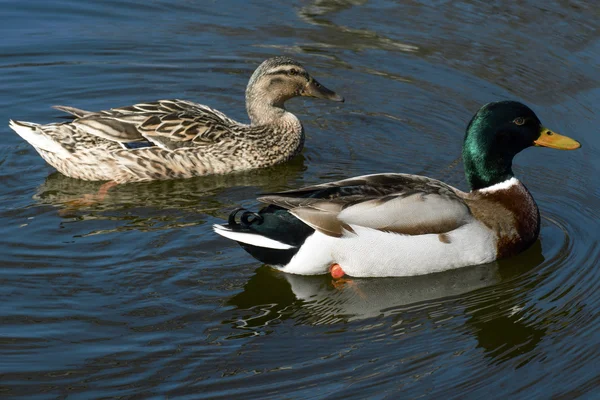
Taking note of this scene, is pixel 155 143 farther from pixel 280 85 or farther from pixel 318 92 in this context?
pixel 318 92

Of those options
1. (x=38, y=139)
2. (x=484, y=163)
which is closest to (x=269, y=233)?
(x=484, y=163)

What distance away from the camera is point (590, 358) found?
22.8 ft

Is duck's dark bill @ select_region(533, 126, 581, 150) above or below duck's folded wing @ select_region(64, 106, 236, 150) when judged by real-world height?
above

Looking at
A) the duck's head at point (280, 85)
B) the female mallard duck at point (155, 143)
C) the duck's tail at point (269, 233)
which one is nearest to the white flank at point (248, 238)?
the duck's tail at point (269, 233)

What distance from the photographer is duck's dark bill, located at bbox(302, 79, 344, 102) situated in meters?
10.7

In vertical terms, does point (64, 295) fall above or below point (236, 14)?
below

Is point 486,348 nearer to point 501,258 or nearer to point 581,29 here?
point 501,258

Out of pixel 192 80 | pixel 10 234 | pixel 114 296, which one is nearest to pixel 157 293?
pixel 114 296

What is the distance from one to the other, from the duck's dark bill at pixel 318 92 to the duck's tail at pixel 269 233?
297 cm

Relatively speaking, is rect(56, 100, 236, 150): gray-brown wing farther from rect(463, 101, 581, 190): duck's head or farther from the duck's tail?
rect(463, 101, 581, 190): duck's head

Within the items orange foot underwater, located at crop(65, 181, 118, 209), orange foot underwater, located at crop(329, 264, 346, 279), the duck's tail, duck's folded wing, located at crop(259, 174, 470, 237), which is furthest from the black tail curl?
orange foot underwater, located at crop(65, 181, 118, 209)

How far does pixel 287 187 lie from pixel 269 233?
213cm

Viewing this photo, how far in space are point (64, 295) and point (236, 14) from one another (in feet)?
21.6

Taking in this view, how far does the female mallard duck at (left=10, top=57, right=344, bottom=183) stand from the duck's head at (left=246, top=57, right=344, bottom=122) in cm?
38
